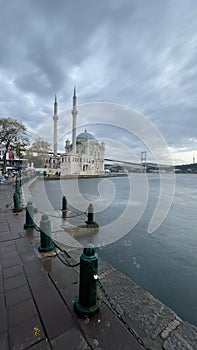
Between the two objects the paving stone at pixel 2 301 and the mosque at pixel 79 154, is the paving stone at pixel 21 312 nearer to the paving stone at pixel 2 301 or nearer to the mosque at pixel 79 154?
the paving stone at pixel 2 301

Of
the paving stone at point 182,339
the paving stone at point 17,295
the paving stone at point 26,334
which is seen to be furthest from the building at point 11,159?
the paving stone at point 182,339

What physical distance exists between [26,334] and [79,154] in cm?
6973

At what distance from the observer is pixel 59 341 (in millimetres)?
1801

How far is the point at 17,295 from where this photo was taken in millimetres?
2465

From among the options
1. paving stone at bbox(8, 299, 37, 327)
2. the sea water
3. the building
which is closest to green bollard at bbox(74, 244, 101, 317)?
paving stone at bbox(8, 299, 37, 327)

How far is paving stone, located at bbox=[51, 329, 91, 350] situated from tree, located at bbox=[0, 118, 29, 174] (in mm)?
29090

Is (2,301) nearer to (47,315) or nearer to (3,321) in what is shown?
(3,321)

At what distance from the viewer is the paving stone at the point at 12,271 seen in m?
2.95

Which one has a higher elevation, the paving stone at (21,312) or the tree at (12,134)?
the tree at (12,134)

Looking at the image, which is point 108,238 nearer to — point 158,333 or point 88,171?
point 158,333

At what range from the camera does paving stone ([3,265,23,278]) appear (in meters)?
2.95

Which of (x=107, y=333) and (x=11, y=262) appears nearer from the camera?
(x=107, y=333)

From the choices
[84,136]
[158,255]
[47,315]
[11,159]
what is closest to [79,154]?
[84,136]

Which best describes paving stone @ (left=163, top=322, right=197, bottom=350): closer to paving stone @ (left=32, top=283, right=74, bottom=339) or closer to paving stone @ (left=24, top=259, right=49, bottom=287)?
paving stone @ (left=32, top=283, right=74, bottom=339)
